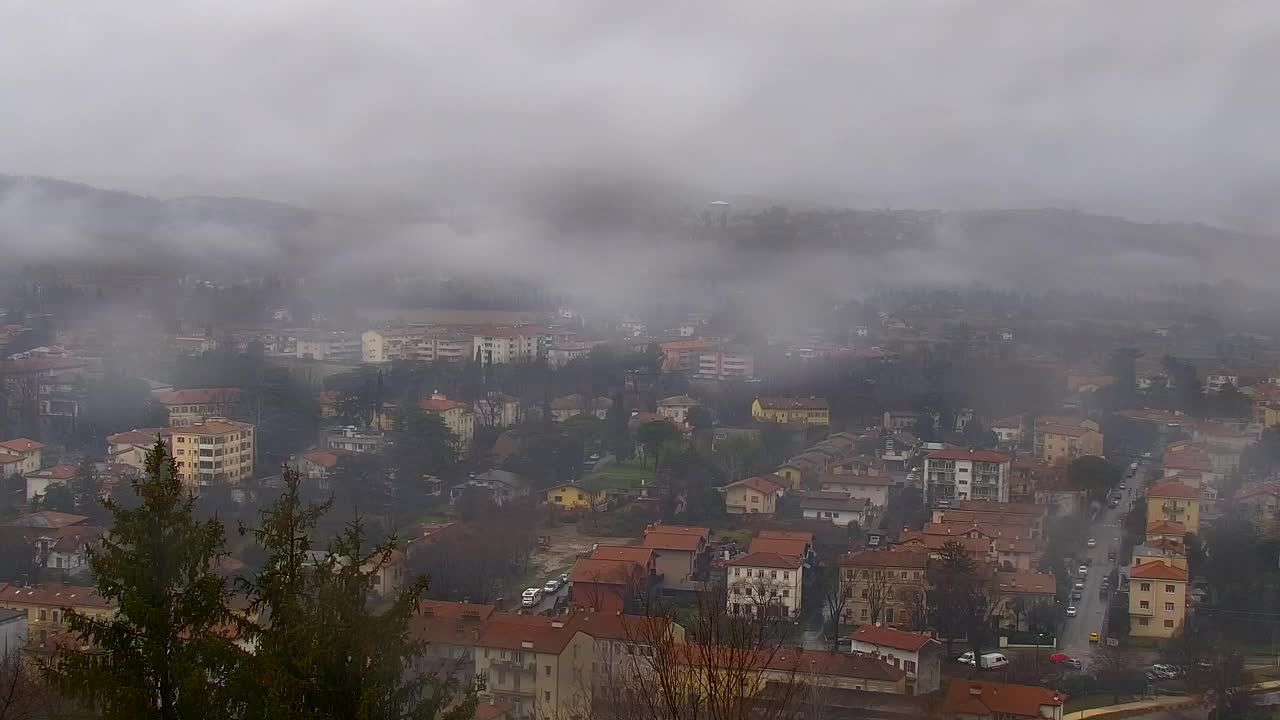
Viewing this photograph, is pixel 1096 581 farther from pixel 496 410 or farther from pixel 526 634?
pixel 496 410

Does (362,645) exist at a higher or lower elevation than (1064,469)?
higher

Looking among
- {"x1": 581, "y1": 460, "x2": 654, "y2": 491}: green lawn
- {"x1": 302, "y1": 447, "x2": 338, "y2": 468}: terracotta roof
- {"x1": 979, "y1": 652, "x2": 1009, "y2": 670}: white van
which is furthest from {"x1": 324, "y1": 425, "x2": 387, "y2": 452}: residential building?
{"x1": 979, "y1": 652, "x2": 1009, "y2": 670}: white van

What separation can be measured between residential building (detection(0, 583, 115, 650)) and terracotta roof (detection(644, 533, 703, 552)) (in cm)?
406

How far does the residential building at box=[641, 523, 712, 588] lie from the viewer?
943 cm

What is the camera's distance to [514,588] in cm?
903

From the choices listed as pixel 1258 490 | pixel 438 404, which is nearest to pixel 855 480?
pixel 1258 490

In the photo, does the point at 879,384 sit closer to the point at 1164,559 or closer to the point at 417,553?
the point at 1164,559

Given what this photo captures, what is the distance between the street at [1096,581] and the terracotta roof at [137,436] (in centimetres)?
946

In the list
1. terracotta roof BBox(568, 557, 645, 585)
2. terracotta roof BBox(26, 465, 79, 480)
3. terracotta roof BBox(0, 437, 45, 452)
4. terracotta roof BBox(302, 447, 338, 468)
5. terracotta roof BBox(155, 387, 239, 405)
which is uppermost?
terracotta roof BBox(155, 387, 239, 405)

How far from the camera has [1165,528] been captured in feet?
33.5

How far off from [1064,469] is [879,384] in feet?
19.6

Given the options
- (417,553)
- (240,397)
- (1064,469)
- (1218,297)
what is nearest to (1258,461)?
(1064,469)

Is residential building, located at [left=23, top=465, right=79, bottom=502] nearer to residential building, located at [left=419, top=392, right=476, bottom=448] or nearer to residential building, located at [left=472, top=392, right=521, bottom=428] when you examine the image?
residential building, located at [left=419, top=392, right=476, bottom=448]

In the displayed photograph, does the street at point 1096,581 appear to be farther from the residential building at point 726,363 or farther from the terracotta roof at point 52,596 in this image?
the residential building at point 726,363
